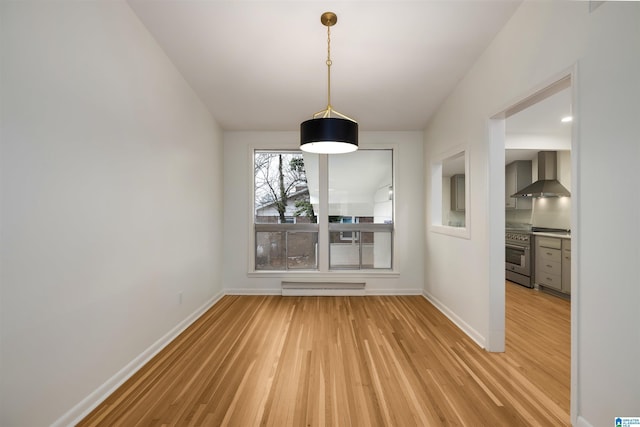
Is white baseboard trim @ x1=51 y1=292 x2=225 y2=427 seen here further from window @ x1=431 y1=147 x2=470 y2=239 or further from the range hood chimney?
the range hood chimney

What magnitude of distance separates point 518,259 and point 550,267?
0.63 metres

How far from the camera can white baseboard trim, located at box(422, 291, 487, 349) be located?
2.75 meters

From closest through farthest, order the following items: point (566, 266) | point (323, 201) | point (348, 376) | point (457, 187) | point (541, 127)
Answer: point (348, 376)
point (566, 266)
point (541, 127)
point (323, 201)
point (457, 187)

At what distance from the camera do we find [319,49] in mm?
2826

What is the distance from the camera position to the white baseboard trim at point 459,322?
275 centimetres

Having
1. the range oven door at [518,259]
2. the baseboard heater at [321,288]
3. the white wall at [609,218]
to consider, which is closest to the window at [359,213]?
the baseboard heater at [321,288]

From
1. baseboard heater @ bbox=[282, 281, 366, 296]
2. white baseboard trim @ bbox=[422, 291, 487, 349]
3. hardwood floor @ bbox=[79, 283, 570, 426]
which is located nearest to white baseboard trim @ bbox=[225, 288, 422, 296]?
baseboard heater @ bbox=[282, 281, 366, 296]

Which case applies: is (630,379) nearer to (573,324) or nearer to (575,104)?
(573,324)

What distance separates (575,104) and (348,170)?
317 cm

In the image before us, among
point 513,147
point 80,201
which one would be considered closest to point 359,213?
point 513,147

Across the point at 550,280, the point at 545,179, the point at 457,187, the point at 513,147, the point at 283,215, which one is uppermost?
the point at 513,147

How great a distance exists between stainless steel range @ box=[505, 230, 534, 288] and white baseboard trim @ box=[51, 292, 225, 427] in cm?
538

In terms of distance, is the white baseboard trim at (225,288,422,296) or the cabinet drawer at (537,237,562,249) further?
the white baseboard trim at (225,288,422,296)

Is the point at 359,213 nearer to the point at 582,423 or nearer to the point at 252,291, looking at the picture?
the point at 252,291
